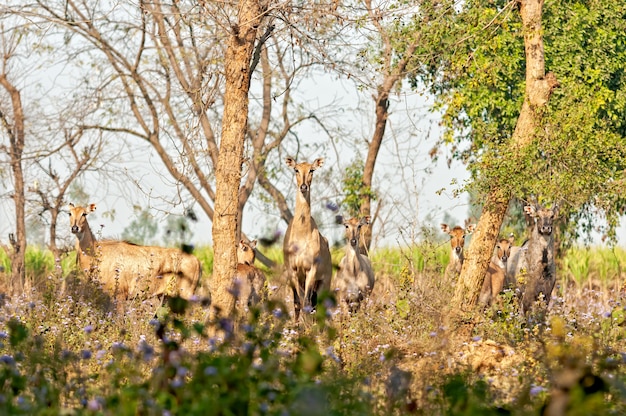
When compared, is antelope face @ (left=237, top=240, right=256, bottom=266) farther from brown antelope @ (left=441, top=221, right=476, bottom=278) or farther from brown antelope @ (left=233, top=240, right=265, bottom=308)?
brown antelope @ (left=441, top=221, right=476, bottom=278)

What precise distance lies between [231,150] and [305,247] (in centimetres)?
435

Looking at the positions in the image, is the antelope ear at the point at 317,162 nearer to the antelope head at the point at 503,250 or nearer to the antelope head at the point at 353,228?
the antelope head at the point at 353,228

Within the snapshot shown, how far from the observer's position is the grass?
570cm

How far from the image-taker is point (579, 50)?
24188 millimetres

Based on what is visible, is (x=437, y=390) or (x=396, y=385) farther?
(x=437, y=390)

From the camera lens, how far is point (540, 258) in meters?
18.1

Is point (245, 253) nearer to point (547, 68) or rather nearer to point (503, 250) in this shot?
point (503, 250)

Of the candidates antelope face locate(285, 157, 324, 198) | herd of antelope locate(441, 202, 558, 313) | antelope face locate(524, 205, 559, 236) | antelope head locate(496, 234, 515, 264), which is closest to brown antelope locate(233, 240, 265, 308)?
antelope face locate(285, 157, 324, 198)

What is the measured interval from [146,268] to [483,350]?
29.1ft

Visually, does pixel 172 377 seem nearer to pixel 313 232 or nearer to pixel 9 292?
pixel 313 232

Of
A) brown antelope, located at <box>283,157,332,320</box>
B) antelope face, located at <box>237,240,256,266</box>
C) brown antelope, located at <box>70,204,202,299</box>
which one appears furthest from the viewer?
antelope face, located at <box>237,240,256,266</box>

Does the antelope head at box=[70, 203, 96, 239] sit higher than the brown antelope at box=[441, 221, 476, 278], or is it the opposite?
the antelope head at box=[70, 203, 96, 239]

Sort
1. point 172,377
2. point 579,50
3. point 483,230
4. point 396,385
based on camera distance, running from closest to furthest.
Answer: point 172,377 → point 396,385 → point 483,230 → point 579,50

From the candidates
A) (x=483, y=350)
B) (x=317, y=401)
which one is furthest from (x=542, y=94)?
→ (x=317, y=401)
